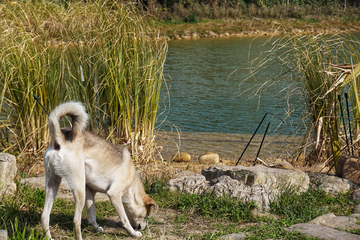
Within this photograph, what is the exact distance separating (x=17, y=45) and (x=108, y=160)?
9.81 feet

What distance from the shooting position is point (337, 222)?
3939 mm

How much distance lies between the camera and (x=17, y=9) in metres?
6.53

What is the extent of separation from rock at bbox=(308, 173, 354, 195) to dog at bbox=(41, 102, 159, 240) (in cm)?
255

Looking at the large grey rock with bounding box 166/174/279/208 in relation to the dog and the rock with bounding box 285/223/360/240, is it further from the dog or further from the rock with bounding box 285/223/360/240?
the dog

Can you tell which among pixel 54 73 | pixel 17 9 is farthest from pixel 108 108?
pixel 17 9

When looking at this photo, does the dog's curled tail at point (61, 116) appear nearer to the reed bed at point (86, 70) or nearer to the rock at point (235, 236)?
the rock at point (235, 236)

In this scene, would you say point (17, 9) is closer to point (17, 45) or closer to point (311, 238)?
point (17, 45)

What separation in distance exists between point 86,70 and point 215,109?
24.2ft

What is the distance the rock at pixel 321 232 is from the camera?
11.4 ft

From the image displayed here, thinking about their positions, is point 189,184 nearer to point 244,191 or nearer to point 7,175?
point 244,191

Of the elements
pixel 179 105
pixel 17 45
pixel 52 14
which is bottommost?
pixel 179 105

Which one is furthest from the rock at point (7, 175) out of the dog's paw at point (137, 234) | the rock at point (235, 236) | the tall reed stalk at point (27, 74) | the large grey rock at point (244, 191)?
the rock at point (235, 236)

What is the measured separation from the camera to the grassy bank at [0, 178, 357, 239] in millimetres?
3840

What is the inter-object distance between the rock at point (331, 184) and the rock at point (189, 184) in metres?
1.57
